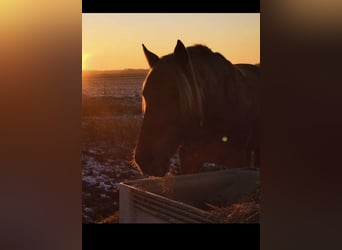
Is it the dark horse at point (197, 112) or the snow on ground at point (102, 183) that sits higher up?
the dark horse at point (197, 112)

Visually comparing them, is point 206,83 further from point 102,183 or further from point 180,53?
point 102,183

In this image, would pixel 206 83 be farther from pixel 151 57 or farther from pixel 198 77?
pixel 151 57

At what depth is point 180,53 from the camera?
317 centimetres

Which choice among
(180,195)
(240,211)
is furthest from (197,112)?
(240,211)

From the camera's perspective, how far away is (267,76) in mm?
2244

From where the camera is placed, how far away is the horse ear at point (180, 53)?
10.3 feet

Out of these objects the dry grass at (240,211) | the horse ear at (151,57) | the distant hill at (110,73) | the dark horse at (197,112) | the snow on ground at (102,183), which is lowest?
the dry grass at (240,211)

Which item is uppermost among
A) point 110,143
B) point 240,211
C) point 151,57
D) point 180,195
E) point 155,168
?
point 151,57

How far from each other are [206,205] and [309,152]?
1.14 m

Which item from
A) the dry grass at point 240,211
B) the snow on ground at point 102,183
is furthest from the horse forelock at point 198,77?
the dry grass at point 240,211

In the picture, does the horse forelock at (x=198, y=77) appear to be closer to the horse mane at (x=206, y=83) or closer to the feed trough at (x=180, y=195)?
the horse mane at (x=206, y=83)

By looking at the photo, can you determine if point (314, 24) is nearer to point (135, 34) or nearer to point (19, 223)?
point (135, 34)

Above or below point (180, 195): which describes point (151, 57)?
above

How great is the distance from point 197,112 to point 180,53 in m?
0.46
